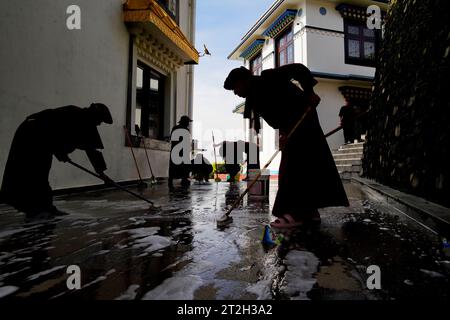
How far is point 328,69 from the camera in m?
13.9

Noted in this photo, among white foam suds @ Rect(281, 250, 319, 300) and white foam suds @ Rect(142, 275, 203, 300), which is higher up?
white foam suds @ Rect(281, 250, 319, 300)

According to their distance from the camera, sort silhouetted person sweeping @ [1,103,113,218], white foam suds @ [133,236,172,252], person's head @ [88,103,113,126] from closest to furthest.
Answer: white foam suds @ [133,236,172,252]
silhouetted person sweeping @ [1,103,113,218]
person's head @ [88,103,113,126]

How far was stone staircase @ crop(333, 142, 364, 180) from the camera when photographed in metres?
9.07

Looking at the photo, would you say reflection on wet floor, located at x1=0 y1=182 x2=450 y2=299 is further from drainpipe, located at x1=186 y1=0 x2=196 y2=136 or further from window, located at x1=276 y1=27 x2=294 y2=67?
window, located at x1=276 y1=27 x2=294 y2=67

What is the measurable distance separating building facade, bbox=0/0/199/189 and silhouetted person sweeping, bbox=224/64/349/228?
349 cm

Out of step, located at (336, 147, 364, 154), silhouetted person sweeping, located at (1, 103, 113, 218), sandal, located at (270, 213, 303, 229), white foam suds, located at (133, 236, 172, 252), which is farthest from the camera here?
step, located at (336, 147, 364, 154)

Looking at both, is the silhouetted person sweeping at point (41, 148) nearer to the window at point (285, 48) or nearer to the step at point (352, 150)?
the step at point (352, 150)

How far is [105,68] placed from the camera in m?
6.52

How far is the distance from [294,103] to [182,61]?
8198 mm

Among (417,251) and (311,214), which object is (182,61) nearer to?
(311,214)

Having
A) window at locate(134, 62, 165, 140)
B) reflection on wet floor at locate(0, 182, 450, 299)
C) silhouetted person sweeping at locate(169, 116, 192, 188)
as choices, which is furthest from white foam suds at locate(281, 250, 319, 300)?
window at locate(134, 62, 165, 140)

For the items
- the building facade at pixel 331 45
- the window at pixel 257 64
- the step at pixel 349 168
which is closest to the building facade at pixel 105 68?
the building facade at pixel 331 45

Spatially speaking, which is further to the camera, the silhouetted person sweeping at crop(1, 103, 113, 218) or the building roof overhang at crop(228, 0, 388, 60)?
the building roof overhang at crop(228, 0, 388, 60)

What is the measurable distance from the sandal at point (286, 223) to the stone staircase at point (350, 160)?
6786 millimetres
